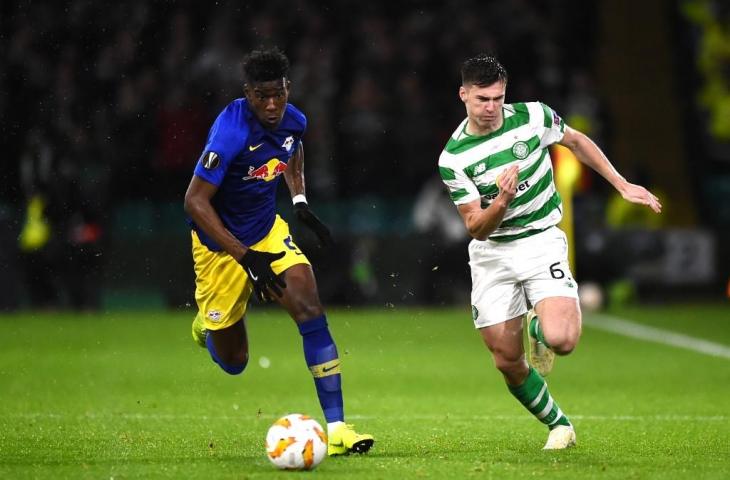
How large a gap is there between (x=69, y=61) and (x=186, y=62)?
1.44 m

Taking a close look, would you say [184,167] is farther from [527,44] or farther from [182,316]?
[527,44]

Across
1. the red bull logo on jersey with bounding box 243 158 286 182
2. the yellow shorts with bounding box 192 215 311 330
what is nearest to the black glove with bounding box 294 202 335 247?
the yellow shorts with bounding box 192 215 311 330

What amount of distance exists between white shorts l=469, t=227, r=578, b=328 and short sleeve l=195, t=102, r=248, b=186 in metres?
1.43

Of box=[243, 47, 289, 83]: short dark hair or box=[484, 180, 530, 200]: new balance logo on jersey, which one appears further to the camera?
box=[484, 180, 530, 200]: new balance logo on jersey

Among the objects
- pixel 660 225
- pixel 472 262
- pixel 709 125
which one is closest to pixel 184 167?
pixel 660 225

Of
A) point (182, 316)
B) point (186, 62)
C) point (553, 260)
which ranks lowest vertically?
point (182, 316)

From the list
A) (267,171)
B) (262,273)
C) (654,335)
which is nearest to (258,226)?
(267,171)

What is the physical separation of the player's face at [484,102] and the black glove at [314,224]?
1135 millimetres

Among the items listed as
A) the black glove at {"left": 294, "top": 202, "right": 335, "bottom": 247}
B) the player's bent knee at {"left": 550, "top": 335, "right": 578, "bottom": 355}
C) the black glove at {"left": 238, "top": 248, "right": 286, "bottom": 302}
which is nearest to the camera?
the black glove at {"left": 238, "top": 248, "right": 286, "bottom": 302}

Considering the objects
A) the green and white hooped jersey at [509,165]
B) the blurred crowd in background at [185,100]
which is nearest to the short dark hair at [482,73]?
the green and white hooped jersey at [509,165]

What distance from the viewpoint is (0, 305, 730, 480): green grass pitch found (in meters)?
6.65

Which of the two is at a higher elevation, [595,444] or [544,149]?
[544,149]

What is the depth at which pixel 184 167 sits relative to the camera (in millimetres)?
16562

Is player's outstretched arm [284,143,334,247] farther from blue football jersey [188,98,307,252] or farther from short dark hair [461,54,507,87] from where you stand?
short dark hair [461,54,507,87]
